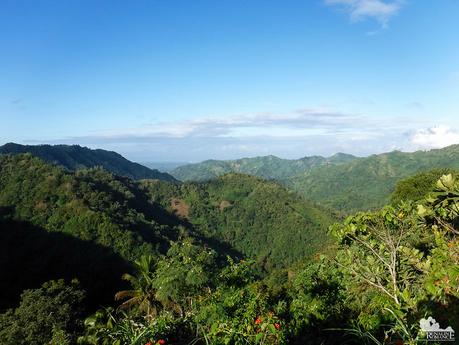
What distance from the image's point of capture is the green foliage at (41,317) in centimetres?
2964

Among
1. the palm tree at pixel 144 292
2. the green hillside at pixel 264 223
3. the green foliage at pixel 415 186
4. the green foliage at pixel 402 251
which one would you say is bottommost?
the green hillside at pixel 264 223

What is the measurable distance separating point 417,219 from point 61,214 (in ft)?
337

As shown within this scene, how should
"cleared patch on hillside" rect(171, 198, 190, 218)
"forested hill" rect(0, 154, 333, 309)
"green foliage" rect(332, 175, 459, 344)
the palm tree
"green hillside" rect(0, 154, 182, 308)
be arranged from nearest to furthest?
"green foliage" rect(332, 175, 459, 344) → the palm tree → "green hillside" rect(0, 154, 182, 308) → "forested hill" rect(0, 154, 333, 309) → "cleared patch on hillside" rect(171, 198, 190, 218)

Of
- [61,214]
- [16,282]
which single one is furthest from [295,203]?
[16,282]

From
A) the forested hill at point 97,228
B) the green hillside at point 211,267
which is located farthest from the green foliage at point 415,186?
the forested hill at point 97,228

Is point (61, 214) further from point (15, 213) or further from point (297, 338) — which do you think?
point (297, 338)

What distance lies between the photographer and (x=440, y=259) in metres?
6.36

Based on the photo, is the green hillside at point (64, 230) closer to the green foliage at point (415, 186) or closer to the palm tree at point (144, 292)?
the palm tree at point (144, 292)

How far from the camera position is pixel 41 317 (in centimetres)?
3075

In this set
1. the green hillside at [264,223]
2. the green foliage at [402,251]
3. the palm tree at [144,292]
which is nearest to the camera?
the green foliage at [402,251]

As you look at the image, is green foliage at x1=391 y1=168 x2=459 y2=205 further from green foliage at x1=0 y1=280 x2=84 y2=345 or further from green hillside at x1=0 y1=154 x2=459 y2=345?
green foliage at x1=0 y1=280 x2=84 y2=345

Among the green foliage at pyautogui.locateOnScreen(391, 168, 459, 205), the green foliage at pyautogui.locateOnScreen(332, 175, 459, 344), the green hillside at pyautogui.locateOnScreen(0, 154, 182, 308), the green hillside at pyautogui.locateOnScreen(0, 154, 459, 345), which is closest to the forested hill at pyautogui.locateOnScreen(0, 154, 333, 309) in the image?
the green hillside at pyautogui.locateOnScreen(0, 154, 182, 308)

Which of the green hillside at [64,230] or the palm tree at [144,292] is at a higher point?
the palm tree at [144,292]

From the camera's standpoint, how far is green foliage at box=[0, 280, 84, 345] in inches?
1167
